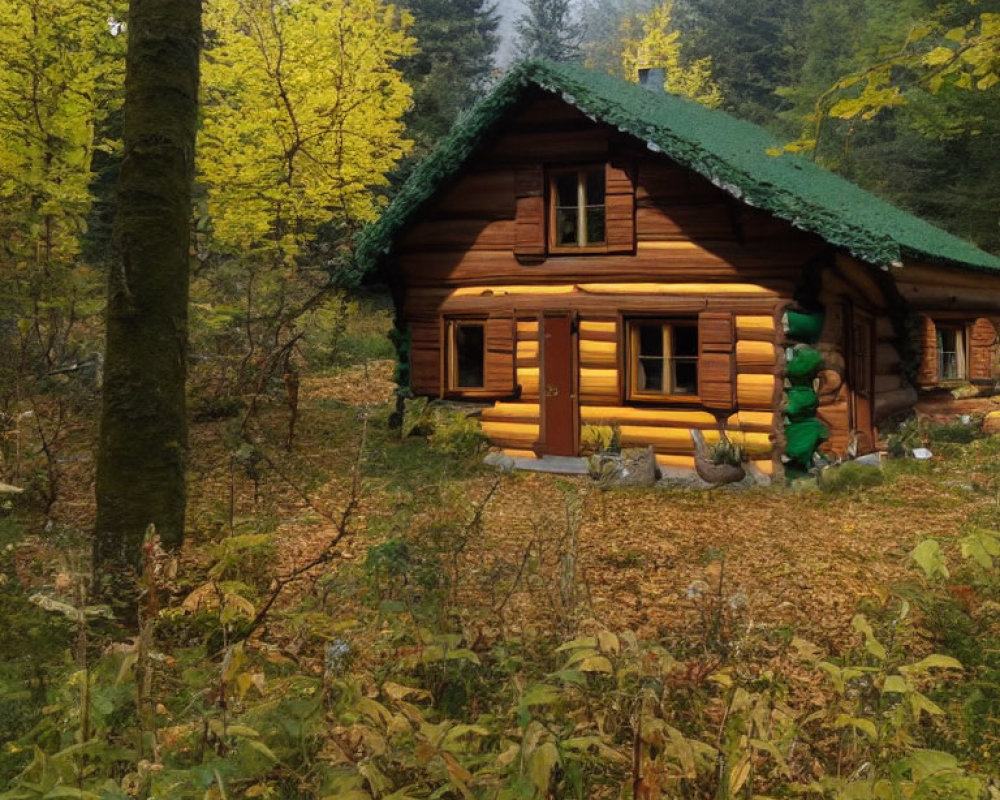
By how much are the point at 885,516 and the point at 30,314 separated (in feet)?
35.6

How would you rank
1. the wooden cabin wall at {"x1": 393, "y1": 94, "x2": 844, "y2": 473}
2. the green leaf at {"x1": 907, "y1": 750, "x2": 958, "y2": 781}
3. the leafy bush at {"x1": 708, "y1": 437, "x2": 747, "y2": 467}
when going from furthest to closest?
the wooden cabin wall at {"x1": 393, "y1": 94, "x2": 844, "y2": 473} → the leafy bush at {"x1": 708, "y1": 437, "x2": 747, "y2": 467} → the green leaf at {"x1": 907, "y1": 750, "x2": 958, "y2": 781}

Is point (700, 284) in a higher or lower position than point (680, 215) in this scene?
lower

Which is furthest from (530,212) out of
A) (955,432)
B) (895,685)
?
(895,685)

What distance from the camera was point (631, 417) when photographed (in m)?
12.1

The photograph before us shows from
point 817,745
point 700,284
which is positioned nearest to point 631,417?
point 700,284

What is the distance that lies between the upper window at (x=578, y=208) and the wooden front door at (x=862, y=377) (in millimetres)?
4565

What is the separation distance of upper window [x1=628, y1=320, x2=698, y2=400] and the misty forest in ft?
0.32

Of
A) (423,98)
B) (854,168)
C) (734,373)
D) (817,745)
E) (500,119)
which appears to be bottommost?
(817,745)

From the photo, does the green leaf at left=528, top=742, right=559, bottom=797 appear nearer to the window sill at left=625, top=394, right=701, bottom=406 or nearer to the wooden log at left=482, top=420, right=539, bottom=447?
the window sill at left=625, top=394, right=701, bottom=406

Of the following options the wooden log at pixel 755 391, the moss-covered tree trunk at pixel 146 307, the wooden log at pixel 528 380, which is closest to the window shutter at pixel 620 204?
the wooden log at pixel 528 380

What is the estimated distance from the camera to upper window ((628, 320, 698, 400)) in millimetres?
12016

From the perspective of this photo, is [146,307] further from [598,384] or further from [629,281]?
[629,281]

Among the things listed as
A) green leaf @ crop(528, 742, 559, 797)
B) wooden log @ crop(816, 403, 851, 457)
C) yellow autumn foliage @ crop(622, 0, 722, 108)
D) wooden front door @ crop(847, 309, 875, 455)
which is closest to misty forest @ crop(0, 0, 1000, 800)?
green leaf @ crop(528, 742, 559, 797)

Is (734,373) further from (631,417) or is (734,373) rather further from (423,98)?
(423,98)
